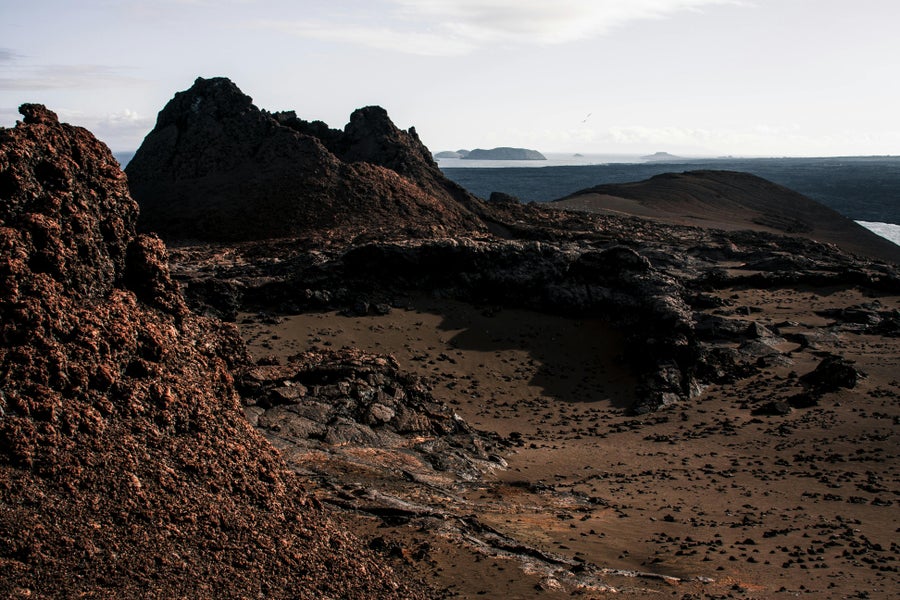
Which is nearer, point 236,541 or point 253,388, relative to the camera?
point 236,541

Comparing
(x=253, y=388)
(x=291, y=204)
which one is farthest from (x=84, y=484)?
(x=291, y=204)

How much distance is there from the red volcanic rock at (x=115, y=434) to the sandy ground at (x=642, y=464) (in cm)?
161

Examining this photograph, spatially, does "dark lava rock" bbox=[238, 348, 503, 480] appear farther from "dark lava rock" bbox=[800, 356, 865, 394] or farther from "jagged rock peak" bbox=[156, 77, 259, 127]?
"jagged rock peak" bbox=[156, 77, 259, 127]

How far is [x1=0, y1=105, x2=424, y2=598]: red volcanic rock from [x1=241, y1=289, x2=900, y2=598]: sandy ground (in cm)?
161

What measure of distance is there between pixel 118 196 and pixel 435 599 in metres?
5.62

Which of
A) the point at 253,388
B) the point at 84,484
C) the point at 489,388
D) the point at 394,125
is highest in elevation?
the point at 394,125

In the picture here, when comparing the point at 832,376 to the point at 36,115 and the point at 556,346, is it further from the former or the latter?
the point at 36,115

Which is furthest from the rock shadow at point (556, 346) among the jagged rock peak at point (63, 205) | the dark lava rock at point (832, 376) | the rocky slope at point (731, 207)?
the rocky slope at point (731, 207)

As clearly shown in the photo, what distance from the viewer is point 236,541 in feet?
24.4

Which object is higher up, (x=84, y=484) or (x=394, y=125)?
(x=394, y=125)

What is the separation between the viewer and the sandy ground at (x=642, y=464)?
32.1 ft

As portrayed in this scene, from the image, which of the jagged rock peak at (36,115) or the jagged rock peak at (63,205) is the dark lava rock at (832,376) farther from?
the jagged rock peak at (36,115)

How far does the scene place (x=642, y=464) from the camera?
16.3m

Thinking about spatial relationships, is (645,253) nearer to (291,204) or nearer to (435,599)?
(291,204)
